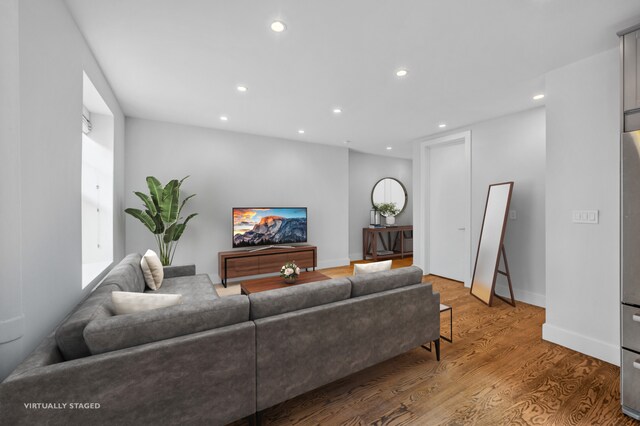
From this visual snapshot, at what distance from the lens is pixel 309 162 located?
18.4ft

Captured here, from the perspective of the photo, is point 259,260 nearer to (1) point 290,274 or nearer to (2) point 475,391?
(1) point 290,274

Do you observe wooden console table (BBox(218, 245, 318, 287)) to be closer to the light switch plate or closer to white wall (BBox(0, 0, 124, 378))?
white wall (BBox(0, 0, 124, 378))

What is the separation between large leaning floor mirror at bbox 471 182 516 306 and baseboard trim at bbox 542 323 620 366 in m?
0.88

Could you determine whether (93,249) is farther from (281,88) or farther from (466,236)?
(466,236)

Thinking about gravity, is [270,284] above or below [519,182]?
below

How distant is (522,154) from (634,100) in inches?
75.7

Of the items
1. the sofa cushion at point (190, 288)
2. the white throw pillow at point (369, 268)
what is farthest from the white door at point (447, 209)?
the sofa cushion at point (190, 288)

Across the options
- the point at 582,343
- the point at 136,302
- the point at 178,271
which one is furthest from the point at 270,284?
the point at 582,343

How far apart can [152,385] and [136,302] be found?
48 cm

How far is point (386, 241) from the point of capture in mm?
7121

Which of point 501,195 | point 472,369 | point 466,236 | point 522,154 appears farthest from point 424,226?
point 472,369

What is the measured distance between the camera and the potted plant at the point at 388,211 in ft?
22.7

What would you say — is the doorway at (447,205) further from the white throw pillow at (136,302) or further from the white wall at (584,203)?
the white throw pillow at (136,302)

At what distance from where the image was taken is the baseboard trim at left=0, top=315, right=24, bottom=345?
1219 millimetres
